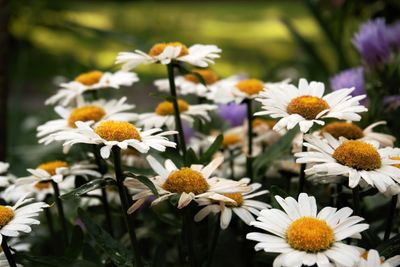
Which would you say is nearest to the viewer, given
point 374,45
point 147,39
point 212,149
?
point 212,149

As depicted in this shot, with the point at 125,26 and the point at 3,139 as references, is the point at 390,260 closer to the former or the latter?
the point at 3,139

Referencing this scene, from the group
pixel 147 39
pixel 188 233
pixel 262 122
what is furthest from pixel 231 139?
pixel 147 39

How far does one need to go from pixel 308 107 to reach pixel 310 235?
0.78 ft

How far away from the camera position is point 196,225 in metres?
1.03

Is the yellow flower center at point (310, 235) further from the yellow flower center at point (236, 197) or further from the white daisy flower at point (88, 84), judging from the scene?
the white daisy flower at point (88, 84)

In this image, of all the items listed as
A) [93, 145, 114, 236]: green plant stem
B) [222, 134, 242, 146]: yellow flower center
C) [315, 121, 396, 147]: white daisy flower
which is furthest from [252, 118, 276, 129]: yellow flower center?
[93, 145, 114, 236]: green plant stem

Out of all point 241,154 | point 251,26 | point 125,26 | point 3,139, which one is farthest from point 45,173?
point 251,26

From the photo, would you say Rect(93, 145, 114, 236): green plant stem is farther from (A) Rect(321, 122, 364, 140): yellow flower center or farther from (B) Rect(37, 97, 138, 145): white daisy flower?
(A) Rect(321, 122, 364, 140): yellow flower center

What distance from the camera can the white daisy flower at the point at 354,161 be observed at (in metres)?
0.80

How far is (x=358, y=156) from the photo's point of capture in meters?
0.83

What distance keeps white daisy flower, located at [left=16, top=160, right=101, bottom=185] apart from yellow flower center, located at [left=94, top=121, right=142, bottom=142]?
6.5 inches

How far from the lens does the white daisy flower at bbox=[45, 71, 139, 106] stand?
3.80 feet

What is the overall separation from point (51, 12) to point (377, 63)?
4053mm

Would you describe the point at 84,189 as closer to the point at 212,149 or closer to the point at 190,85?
the point at 212,149
